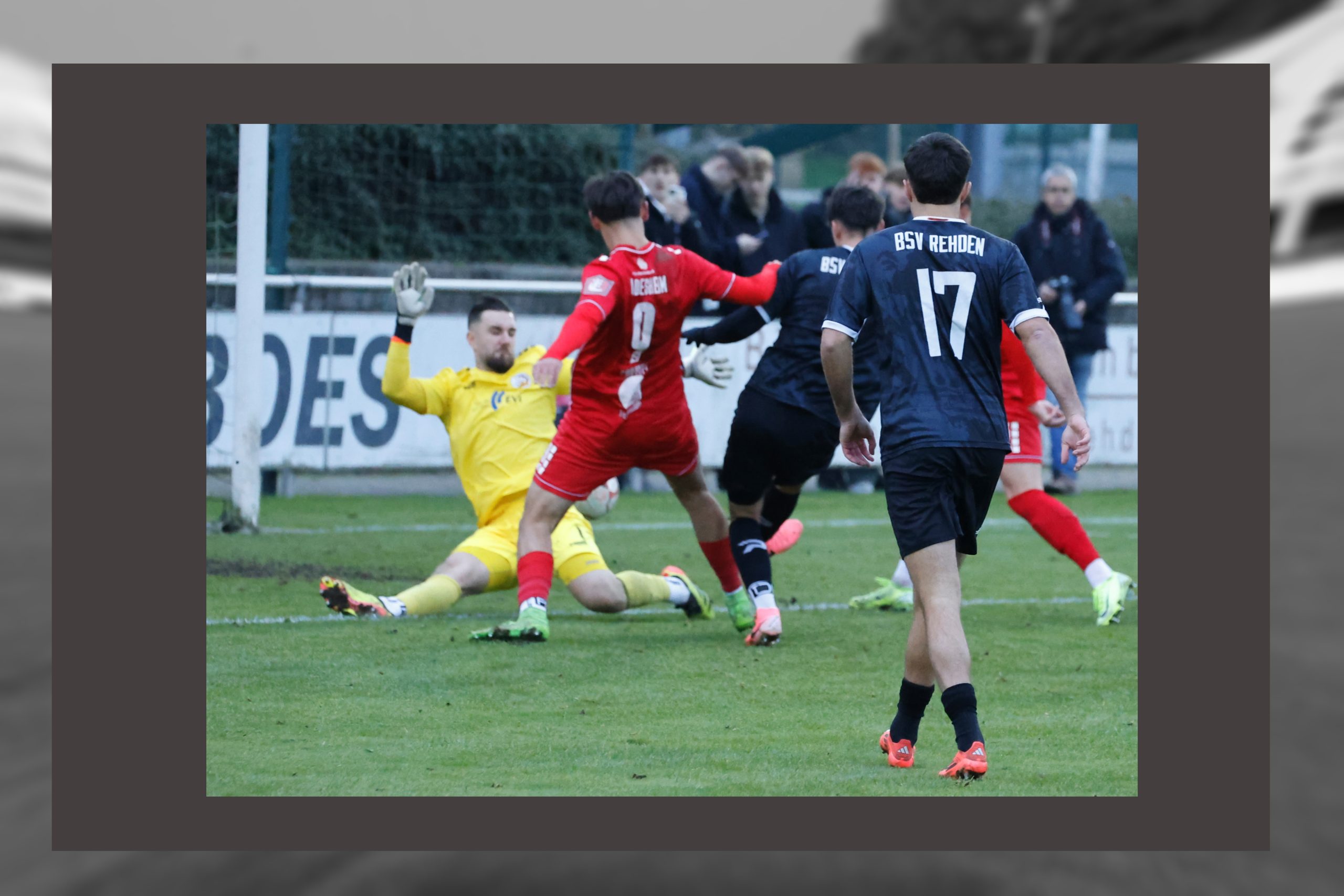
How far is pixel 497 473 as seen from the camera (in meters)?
5.83

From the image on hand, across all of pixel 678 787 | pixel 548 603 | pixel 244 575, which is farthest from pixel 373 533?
pixel 678 787

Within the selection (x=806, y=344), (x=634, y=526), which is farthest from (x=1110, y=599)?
(x=634, y=526)

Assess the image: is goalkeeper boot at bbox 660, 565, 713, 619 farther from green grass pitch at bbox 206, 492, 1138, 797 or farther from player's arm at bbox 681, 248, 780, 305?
player's arm at bbox 681, 248, 780, 305

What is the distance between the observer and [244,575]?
6.25 m

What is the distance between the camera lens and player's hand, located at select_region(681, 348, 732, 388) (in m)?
5.45

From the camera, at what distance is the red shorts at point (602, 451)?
506cm

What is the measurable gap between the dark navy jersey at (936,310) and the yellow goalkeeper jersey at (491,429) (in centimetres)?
244

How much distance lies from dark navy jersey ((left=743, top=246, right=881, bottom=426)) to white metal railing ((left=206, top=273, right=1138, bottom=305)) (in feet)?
11.7

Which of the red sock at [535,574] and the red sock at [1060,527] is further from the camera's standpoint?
the red sock at [1060,527]

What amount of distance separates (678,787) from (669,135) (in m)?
6.72

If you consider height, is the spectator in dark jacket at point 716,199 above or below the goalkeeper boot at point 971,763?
above

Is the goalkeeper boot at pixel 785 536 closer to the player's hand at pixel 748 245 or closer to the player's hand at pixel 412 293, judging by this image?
the player's hand at pixel 748 245

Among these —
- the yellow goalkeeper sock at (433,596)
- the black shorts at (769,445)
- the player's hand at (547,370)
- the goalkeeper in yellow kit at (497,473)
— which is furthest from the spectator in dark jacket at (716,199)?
the player's hand at (547,370)

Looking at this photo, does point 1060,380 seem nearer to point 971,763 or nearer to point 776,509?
point 971,763
